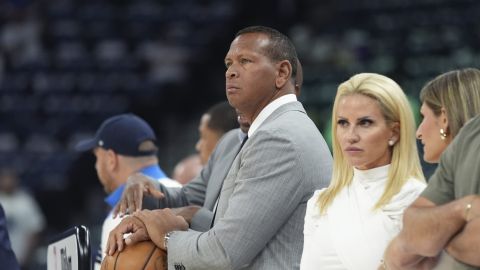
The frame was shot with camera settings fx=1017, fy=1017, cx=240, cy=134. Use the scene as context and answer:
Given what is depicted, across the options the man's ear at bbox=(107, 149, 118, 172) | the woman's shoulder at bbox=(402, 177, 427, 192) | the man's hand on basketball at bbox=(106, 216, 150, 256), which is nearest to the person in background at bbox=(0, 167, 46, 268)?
the man's ear at bbox=(107, 149, 118, 172)

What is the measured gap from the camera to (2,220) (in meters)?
4.70

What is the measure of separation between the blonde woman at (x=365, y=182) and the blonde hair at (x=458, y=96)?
268mm

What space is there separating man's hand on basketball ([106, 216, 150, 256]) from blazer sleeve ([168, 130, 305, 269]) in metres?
0.15

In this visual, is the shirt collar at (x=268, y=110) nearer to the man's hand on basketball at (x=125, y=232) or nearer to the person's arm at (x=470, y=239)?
the man's hand on basketball at (x=125, y=232)

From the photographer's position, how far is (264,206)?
4.14 m

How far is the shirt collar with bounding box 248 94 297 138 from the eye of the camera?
4.52 m

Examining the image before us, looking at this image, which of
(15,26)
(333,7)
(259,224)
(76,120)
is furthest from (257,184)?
(15,26)

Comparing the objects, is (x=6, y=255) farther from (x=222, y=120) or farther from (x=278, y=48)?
(x=222, y=120)

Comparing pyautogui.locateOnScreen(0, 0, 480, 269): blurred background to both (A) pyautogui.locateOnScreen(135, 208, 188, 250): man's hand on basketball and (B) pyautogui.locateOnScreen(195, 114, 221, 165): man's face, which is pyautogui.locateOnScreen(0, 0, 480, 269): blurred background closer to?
(B) pyautogui.locateOnScreen(195, 114, 221, 165): man's face

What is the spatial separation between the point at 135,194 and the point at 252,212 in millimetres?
993

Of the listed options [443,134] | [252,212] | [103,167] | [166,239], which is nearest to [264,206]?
[252,212]

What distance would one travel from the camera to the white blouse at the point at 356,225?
12.2 ft

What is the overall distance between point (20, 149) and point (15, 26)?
347cm

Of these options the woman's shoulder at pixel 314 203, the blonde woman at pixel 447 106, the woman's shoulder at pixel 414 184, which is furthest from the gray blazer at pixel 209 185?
the blonde woman at pixel 447 106
